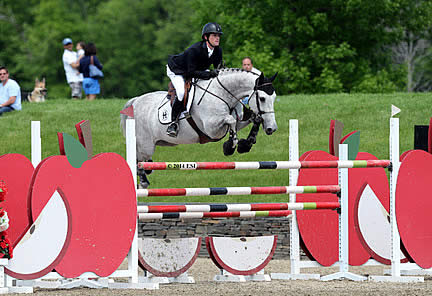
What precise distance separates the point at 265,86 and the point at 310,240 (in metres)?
1.51

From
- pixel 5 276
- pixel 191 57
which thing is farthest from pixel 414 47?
pixel 5 276

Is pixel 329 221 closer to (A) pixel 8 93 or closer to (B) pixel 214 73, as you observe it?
(B) pixel 214 73

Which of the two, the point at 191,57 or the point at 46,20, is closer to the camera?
the point at 191,57

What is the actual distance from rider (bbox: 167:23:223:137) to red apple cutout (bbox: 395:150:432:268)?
2124mm

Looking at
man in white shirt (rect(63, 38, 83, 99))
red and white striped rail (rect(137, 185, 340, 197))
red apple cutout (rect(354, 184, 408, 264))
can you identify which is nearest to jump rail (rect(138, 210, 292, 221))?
red and white striped rail (rect(137, 185, 340, 197))

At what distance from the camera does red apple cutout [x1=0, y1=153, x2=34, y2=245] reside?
773cm

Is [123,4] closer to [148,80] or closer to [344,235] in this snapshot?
[148,80]

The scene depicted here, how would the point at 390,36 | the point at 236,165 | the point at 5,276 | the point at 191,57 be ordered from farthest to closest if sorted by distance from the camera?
1. the point at 390,36
2. the point at 191,57
3. the point at 236,165
4. the point at 5,276

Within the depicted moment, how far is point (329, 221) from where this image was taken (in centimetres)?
863

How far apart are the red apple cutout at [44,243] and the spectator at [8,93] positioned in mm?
8809

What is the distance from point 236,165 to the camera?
7551mm

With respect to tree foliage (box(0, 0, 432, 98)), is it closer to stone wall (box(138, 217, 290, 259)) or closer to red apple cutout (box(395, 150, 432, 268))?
stone wall (box(138, 217, 290, 259))

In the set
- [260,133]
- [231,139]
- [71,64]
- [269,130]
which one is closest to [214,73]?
[231,139]

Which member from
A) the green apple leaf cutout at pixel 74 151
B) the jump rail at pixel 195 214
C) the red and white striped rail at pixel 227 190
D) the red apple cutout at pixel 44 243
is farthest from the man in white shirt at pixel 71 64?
the red apple cutout at pixel 44 243
